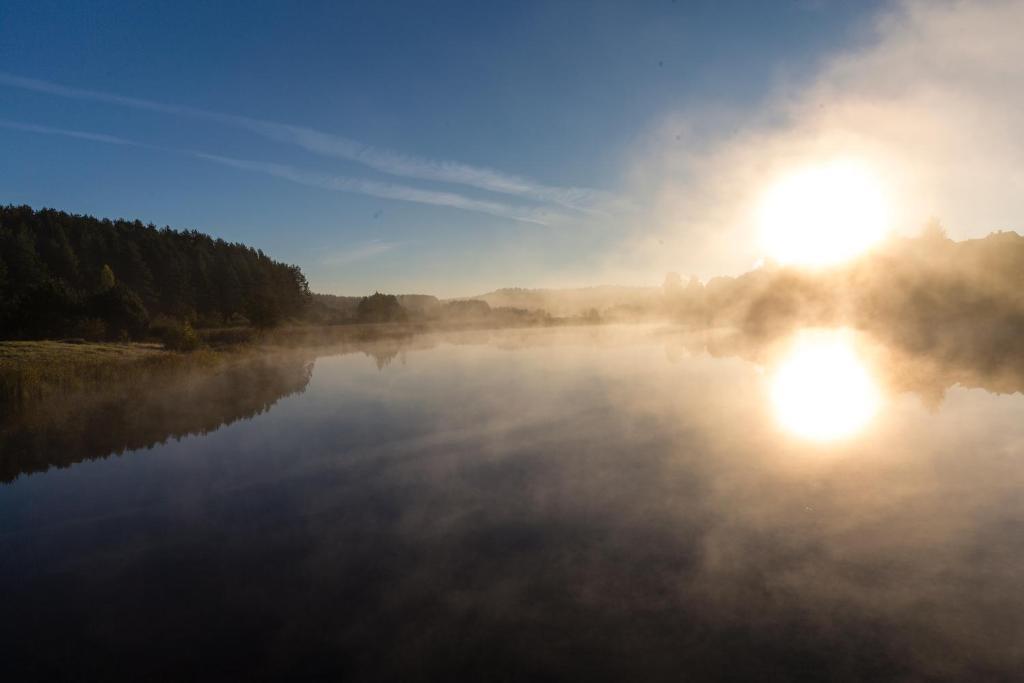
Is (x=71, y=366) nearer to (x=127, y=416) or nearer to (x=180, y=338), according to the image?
(x=127, y=416)

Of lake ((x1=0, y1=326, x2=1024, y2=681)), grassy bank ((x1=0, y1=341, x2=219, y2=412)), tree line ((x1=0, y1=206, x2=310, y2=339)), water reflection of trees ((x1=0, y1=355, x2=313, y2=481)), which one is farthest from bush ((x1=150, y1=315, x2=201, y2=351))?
lake ((x1=0, y1=326, x2=1024, y2=681))

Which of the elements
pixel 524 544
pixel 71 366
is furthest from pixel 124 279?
pixel 524 544

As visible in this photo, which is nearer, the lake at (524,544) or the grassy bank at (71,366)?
the lake at (524,544)

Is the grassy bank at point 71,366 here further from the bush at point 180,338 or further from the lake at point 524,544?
the lake at point 524,544

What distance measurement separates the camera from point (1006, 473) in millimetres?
14172

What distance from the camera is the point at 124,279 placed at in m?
92.3

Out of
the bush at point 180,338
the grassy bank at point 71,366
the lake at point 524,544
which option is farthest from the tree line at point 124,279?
the lake at point 524,544

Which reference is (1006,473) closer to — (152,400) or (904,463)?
(904,463)

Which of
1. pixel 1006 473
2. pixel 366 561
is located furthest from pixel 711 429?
pixel 366 561

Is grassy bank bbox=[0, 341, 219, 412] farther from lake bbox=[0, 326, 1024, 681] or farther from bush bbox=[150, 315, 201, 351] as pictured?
lake bbox=[0, 326, 1024, 681]

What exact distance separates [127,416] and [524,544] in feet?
76.1

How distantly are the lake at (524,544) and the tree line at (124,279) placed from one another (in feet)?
116

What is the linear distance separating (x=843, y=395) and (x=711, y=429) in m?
10.9

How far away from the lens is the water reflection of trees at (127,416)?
58.9ft
